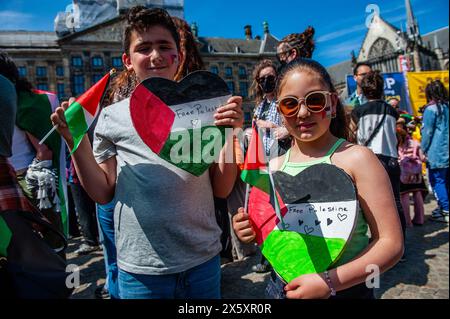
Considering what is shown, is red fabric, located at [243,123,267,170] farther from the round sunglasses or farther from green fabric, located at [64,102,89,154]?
green fabric, located at [64,102,89,154]

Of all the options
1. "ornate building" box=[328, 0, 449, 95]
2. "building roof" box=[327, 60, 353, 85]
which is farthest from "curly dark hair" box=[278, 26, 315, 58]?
"building roof" box=[327, 60, 353, 85]

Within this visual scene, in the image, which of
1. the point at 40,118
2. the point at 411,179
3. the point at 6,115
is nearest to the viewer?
the point at 6,115

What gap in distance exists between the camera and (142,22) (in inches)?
52.5

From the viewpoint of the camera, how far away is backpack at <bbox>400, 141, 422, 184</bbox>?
5109mm

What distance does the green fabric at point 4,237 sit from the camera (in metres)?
1.14

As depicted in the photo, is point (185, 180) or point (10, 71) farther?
point (10, 71)

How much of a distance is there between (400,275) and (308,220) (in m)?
2.90

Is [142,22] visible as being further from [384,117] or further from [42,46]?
[42,46]

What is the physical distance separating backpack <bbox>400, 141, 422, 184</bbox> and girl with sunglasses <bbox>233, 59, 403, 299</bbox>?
4550 mm

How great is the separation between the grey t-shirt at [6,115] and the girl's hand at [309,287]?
1207 mm

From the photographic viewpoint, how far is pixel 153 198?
132 cm

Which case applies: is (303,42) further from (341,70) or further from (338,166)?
(341,70)

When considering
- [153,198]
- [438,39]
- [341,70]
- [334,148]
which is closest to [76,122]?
[153,198]

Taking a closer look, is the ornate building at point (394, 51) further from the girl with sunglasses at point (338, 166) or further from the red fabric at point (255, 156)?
the red fabric at point (255, 156)
